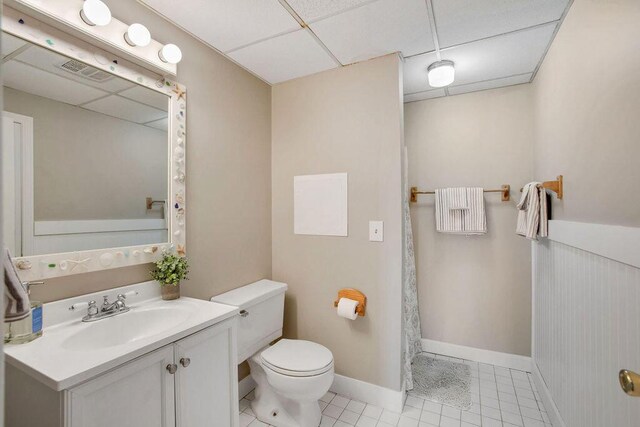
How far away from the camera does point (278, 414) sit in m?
1.92

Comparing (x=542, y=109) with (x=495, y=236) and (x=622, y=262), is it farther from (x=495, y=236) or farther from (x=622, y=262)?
(x=622, y=262)

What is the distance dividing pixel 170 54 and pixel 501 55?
199 cm

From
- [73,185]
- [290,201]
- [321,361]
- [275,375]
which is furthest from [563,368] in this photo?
[73,185]

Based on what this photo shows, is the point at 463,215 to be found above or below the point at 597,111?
below

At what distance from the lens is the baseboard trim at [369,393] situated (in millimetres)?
2031

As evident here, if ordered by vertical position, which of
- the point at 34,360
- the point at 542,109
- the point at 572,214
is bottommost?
the point at 34,360

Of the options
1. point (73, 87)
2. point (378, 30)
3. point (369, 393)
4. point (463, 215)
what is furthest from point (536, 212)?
point (73, 87)

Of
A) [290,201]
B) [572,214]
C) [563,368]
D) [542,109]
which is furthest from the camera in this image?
[290,201]

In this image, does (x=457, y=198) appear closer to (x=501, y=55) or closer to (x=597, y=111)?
(x=501, y=55)

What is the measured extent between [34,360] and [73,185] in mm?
705

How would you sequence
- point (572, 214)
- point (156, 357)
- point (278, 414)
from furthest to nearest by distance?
point (278, 414), point (572, 214), point (156, 357)

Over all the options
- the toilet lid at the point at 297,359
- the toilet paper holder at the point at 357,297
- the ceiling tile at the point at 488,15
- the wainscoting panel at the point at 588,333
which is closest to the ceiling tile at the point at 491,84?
the ceiling tile at the point at 488,15

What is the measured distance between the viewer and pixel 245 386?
219 centimetres

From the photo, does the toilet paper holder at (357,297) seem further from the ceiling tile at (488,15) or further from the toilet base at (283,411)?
the ceiling tile at (488,15)
